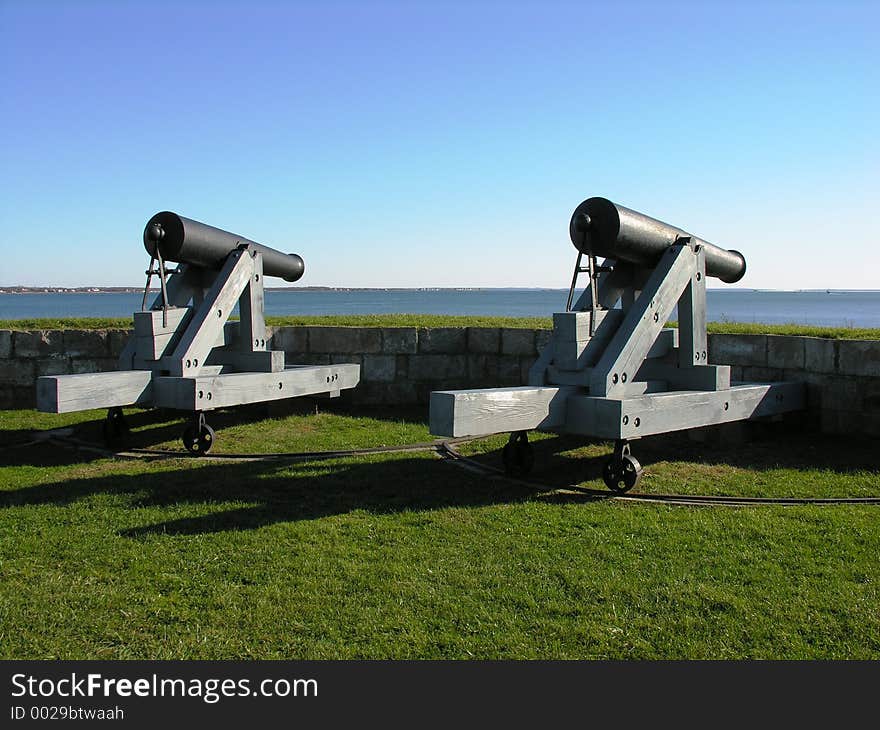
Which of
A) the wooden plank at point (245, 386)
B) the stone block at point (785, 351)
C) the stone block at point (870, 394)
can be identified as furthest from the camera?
the stone block at point (785, 351)

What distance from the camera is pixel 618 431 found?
17.7 ft

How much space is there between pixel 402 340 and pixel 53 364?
393 cm

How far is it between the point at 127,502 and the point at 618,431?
306 centimetres

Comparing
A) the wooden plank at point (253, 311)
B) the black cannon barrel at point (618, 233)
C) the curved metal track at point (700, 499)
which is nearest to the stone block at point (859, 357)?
the black cannon barrel at point (618, 233)

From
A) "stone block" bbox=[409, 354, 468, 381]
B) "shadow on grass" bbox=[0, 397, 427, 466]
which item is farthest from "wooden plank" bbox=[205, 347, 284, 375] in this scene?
"stone block" bbox=[409, 354, 468, 381]

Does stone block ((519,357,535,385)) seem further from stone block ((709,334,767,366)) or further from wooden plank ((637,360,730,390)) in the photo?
wooden plank ((637,360,730,390))

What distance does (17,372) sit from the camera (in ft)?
31.4

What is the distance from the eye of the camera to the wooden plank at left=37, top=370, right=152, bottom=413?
20.0 feet

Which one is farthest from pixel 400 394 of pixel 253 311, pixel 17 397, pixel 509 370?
pixel 17 397

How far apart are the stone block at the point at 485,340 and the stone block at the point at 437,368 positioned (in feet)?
0.64

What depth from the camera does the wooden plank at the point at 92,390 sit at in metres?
6.08

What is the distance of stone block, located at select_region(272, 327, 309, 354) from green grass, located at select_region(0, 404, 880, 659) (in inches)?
136

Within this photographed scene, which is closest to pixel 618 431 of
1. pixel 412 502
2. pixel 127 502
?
pixel 412 502

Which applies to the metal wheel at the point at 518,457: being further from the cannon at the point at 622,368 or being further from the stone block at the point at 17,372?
the stone block at the point at 17,372
